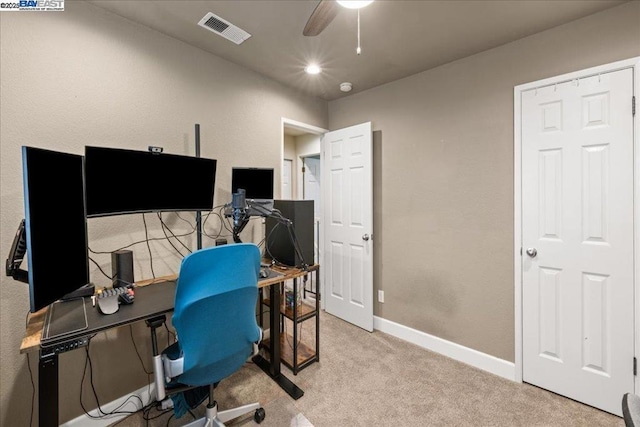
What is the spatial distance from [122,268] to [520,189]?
2.83 metres

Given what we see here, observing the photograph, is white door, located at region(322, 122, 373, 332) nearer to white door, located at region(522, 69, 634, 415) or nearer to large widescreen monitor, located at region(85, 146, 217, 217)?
white door, located at region(522, 69, 634, 415)

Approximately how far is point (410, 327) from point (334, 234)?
1.28 metres

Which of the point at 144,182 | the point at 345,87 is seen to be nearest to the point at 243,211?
the point at 144,182

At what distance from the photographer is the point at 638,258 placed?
67.1 inches

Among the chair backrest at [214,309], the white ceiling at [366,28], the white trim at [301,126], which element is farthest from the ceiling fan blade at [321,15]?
the white trim at [301,126]

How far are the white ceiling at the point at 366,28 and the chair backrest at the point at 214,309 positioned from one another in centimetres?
158

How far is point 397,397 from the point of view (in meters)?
1.95

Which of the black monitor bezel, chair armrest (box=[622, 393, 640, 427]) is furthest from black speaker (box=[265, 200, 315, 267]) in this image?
chair armrest (box=[622, 393, 640, 427])

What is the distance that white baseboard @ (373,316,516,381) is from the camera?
218 centimetres

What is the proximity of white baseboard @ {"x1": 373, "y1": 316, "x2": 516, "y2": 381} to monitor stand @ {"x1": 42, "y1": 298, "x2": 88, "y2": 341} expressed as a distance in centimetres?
254

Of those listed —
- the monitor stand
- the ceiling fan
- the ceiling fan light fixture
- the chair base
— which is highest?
the ceiling fan

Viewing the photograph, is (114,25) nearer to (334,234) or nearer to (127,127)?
(127,127)

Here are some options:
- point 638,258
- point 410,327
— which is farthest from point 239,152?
point 638,258

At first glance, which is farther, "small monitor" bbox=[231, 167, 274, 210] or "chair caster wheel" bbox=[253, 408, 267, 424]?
"small monitor" bbox=[231, 167, 274, 210]
